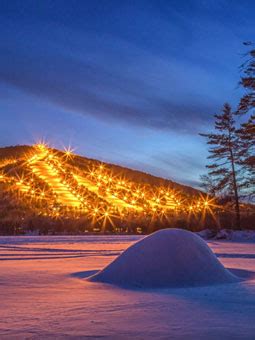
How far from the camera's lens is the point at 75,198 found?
114ft

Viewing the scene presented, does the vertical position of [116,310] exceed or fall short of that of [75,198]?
it falls short

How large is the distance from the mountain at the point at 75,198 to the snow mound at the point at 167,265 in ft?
66.2

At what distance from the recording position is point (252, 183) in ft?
93.7

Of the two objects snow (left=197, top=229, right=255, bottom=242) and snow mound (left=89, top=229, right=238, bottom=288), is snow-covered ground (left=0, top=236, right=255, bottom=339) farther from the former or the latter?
snow (left=197, top=229, right=255, bottom=242)

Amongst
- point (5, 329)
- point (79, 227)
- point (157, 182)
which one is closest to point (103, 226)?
point (79, 227)

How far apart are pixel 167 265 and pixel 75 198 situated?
2711cm

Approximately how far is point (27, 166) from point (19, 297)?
1416 inches

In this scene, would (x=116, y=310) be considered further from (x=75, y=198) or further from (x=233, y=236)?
(x=75, y=198)

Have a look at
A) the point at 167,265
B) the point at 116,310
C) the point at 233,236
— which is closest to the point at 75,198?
the point at 233,236

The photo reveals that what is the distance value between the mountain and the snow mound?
20.2 m

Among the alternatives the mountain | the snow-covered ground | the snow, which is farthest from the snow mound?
the mountain

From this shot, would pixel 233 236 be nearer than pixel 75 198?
Yes

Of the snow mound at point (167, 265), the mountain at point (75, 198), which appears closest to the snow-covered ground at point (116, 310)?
the snow mound at point (167, 265)

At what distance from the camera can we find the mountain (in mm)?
29922
